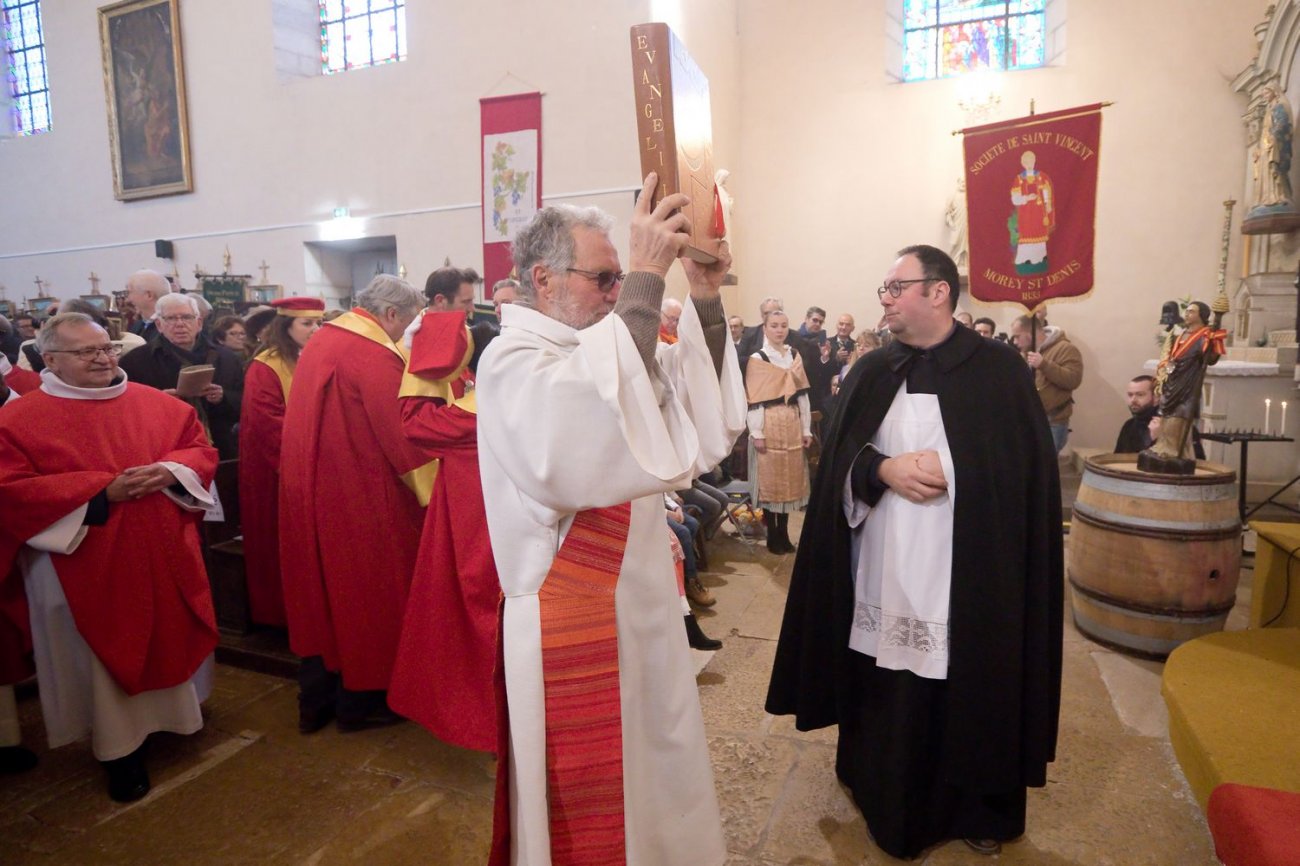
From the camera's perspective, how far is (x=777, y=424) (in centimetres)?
550

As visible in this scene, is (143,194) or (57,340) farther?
(143,194)

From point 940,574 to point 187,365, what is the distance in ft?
14.1

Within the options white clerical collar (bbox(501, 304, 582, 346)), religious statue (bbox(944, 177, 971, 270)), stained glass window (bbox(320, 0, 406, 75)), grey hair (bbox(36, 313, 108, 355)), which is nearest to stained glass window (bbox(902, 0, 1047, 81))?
religious statue (bbox(944, 177, 971, 270))

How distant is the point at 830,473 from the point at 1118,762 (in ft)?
5.47

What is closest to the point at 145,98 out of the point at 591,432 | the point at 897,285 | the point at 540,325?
the point at 897,285

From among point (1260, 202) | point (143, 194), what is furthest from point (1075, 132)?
point (143, 194)

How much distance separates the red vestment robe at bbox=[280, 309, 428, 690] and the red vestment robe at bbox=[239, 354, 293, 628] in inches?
23.4

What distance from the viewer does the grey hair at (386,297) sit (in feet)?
10.5

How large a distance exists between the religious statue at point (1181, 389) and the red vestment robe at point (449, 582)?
3247 mm

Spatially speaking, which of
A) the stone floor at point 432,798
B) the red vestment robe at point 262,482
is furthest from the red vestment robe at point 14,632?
the red vestment robe at point 262,482

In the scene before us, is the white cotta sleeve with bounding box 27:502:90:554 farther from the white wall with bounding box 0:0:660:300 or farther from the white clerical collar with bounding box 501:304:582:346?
the white wall with bounding box 0:0:660:300

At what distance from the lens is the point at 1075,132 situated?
4.81 metres

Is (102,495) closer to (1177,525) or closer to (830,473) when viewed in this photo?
(830,473)

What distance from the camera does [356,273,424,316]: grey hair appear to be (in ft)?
10.5
